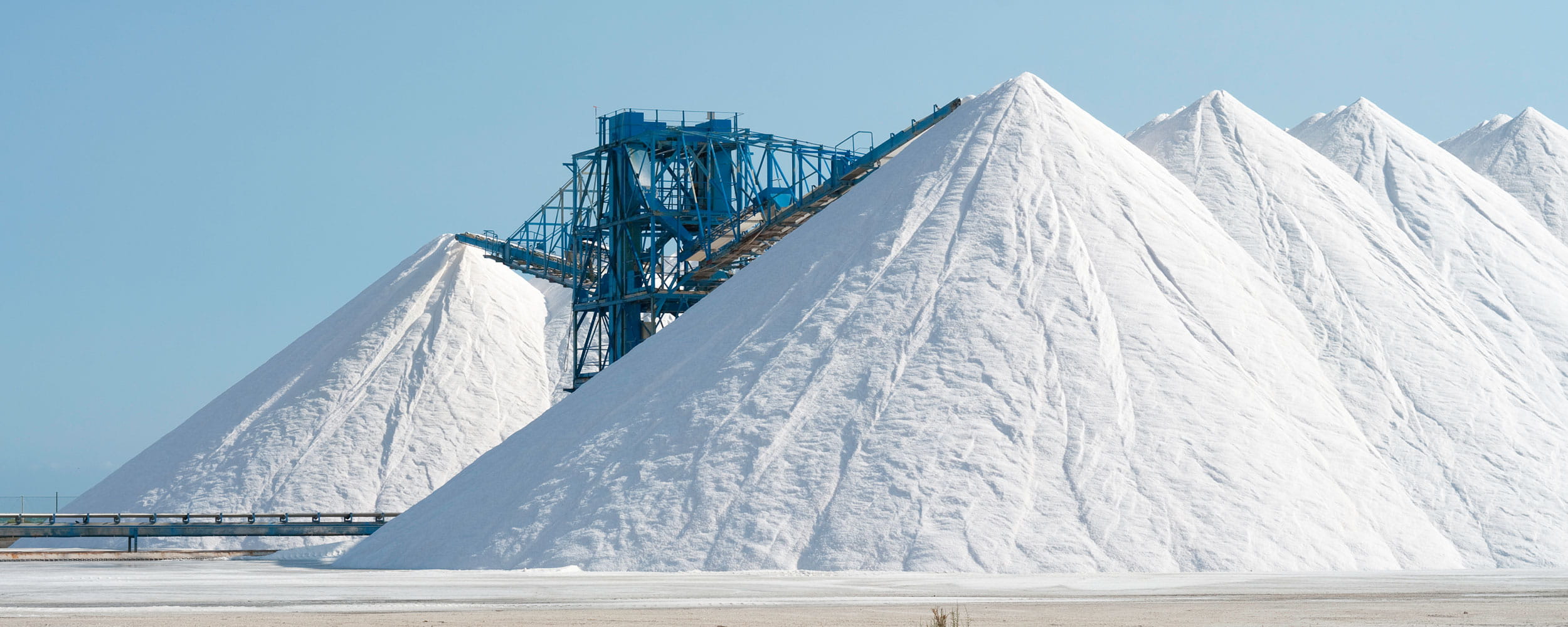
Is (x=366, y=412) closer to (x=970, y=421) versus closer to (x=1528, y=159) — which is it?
(x=970, y=421)

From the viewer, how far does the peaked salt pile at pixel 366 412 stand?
44.5 meters

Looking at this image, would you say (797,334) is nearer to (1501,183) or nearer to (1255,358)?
(1255,358)

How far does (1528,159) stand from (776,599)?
41.5 meters

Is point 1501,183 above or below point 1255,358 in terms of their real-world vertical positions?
above

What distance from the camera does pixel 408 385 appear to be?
48750 mm

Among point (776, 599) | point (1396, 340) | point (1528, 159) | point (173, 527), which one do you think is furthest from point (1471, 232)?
point (173, 527)

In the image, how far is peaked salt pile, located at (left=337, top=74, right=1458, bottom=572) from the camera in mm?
24750

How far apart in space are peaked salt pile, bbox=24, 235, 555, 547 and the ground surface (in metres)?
18.6

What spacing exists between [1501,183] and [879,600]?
3917 cm

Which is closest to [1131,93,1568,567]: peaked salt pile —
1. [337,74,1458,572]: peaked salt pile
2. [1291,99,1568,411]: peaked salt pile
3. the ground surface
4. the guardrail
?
[1291,99,1568,411]: peaked salt pile

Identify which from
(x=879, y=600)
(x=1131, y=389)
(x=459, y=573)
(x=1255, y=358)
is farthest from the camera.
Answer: (x=1255, y=358)

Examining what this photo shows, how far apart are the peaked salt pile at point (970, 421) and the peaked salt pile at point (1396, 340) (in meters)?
1.29

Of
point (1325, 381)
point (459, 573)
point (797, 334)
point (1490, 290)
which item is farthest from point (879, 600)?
point (1490, 290)

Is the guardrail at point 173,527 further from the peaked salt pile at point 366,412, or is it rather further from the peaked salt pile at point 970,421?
the peaked salt pile at point 970,421
